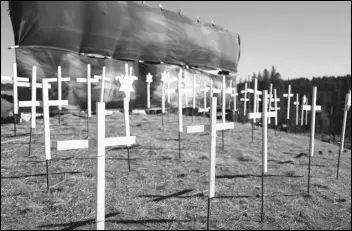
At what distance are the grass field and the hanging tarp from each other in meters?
6.55

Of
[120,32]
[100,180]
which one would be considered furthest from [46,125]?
[120,32]

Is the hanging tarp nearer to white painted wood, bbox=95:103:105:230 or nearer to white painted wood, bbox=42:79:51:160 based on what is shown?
white painted wood, bbox=42:79:51:160

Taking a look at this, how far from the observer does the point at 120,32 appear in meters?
16.6

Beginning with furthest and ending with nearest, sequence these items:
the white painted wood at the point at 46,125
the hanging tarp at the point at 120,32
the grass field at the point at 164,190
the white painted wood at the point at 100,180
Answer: the hanging tarp at the point at 120,32 → the white painted wood at the point at 46,125 → the grass field at the point at 164,190 → the white painted wood at the point at 100,180

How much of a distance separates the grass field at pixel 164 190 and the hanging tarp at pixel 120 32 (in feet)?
21.5

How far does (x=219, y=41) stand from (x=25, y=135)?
17.5 metres

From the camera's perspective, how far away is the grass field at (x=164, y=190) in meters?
4.75

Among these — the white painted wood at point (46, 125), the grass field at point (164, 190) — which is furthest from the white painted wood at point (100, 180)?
the white painted wood at point (46, 125)

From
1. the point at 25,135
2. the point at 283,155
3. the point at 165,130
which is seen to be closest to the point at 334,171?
the point at 283,155

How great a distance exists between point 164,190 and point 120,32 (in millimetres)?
12829

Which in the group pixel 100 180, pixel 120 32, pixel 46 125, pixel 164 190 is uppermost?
pixel 120 32

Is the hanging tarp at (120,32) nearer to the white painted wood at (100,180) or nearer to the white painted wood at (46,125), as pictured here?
the white painted wood at (46,125)

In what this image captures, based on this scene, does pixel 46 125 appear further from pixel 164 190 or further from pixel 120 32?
pixel 120 32

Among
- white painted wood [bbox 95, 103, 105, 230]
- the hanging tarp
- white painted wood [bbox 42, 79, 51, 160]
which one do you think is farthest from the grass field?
the hanging tarp
